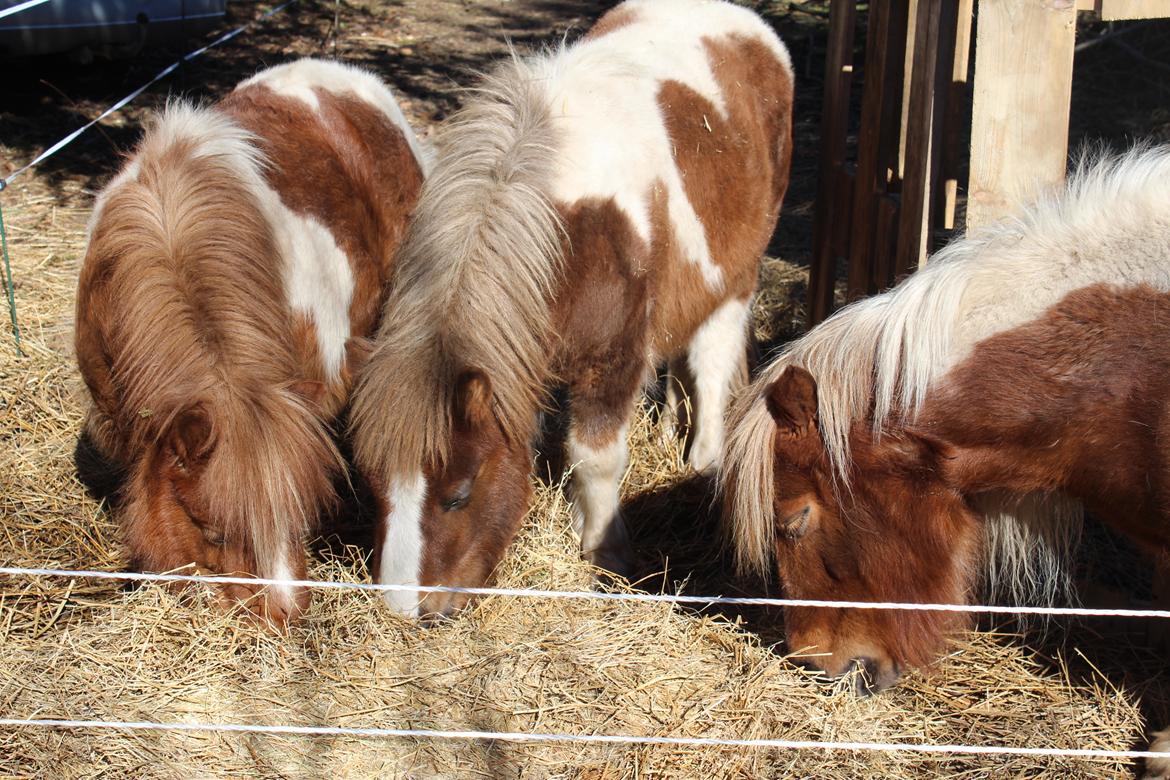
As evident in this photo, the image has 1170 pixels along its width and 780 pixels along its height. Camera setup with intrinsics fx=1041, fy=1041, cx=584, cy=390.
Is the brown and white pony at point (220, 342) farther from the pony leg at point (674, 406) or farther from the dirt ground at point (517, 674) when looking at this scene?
the pony leg at point (674, 406)

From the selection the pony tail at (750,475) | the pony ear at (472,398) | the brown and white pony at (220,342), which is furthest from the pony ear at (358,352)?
the pony tail at (750,475)

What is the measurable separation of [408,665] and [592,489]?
100 centimetres

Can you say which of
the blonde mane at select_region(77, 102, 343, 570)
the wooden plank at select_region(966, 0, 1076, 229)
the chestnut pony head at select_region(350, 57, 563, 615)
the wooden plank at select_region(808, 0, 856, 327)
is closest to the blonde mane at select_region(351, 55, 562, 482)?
the chestnut pony head at select_region(350, 57, 563, 615)

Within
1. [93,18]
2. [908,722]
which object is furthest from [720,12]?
[93,18]

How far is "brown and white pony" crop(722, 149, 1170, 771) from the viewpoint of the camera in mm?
2721

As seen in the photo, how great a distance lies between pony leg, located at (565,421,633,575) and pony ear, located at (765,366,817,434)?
96 cm

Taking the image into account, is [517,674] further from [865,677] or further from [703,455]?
[703,455]

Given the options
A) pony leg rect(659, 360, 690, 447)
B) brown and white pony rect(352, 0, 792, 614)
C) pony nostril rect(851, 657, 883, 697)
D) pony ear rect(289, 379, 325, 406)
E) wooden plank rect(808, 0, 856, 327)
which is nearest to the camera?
pony nostril rect(851, 657, 883, 697)

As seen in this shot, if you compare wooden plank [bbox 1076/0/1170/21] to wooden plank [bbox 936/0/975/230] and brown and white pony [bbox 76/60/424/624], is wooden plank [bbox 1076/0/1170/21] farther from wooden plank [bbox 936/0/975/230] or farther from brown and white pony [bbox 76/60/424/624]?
brown and white pony [bbox 76/60/424/624]

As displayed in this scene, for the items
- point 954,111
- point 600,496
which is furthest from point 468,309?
point 954,111

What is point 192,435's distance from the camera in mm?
3227

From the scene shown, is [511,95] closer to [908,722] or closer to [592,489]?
[592,489]

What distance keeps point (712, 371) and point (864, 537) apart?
6.22 feet

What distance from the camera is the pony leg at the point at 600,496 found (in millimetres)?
3861
